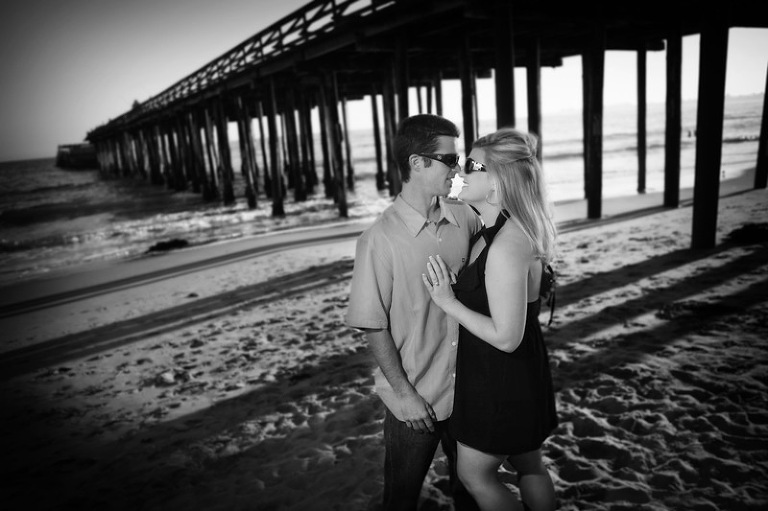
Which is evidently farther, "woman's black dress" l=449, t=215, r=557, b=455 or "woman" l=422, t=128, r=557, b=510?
"woman's black dress" l=449, t=215, r=557, b=455

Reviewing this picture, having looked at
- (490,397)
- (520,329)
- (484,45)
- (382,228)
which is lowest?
(490,397)

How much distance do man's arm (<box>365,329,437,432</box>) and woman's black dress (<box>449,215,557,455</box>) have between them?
16cm

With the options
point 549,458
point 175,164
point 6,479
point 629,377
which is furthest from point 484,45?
point 175,164

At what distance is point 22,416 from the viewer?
12.3 feet

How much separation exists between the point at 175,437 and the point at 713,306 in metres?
4.79

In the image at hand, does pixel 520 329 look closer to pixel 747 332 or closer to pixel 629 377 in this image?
pixel 629 377

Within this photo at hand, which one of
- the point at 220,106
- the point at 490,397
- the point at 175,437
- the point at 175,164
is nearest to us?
the point at 490,397

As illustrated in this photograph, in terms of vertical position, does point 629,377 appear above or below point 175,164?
below

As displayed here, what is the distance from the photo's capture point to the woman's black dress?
5.44 feet

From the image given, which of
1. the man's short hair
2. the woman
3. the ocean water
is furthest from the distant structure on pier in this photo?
the woman

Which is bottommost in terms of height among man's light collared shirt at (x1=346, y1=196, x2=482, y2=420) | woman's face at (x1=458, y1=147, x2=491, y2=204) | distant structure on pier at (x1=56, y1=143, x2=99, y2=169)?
man's light collared shirt at (x1=346, y1=196, x2=482, y2=420)

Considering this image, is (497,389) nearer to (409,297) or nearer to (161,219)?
(409,297)

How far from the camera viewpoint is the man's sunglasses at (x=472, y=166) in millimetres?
1763

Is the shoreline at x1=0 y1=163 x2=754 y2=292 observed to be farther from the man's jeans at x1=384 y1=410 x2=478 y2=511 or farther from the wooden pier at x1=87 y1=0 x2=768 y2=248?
the man's jeans at x1=384 y1=410 x2=478 y2=511
